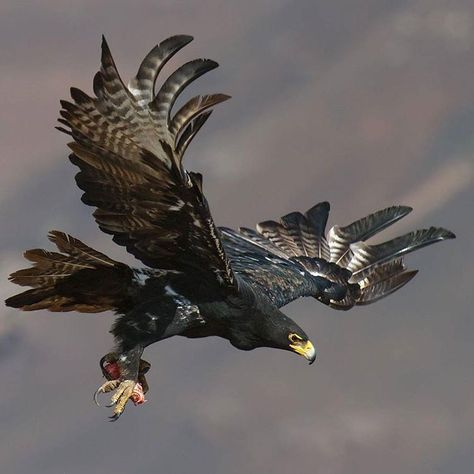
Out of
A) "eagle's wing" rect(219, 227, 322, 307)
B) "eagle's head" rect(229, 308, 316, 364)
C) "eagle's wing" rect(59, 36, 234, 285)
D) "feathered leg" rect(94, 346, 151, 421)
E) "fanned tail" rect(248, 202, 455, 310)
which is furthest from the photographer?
"fanned tail" rect(248, 202, 455, 310)

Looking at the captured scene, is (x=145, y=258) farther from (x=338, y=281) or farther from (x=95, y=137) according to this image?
(x=338, y=281)

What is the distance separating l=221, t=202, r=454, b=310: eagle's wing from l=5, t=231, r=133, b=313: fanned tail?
137 inches

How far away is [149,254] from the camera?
680 inches

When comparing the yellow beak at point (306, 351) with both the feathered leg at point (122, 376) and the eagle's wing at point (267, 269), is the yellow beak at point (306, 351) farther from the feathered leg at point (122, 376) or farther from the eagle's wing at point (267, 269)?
the feathered leg at point (122, 376)

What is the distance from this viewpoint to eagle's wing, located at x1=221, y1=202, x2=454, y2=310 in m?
21.9

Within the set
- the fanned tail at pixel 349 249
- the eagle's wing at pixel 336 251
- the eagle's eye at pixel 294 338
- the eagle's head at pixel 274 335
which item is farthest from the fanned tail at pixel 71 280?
the fanned tail at pixel 349 249

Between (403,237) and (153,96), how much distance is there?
7.56 metres

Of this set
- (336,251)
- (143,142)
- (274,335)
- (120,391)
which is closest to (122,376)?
(120,391)

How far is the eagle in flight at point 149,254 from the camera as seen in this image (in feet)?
52.7

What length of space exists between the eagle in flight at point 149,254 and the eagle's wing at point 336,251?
2.86ft

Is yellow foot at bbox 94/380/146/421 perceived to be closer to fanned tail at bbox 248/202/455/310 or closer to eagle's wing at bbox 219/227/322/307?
eagle's wing at bbox 219/227/322/307

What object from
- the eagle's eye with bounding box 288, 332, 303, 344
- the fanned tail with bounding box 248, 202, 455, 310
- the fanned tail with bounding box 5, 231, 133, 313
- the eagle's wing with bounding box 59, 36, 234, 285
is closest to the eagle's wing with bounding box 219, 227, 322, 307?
the fanned tail with bounding box 248, 202, 455, 310

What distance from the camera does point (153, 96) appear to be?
16.1 metres

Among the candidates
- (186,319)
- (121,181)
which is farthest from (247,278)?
(121,181)
